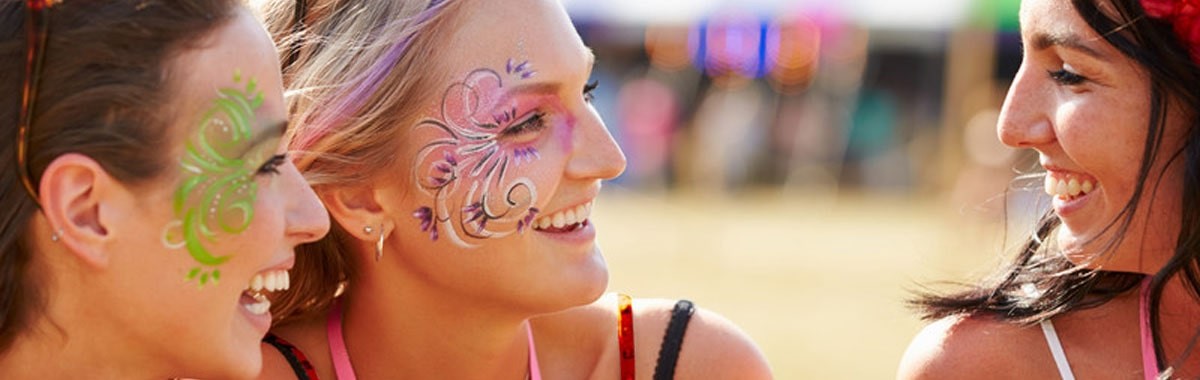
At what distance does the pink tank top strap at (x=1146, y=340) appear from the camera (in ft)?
10.6

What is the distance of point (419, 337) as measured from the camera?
11.5ft

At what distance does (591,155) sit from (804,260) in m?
11.1

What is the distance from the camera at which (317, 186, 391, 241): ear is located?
3.37 metres

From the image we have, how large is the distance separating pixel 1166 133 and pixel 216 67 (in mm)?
1746

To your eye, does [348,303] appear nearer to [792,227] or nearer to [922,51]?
[792,227]

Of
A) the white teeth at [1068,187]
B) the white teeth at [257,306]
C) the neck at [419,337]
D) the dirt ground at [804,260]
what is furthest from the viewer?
the dirt ground at [804,260]

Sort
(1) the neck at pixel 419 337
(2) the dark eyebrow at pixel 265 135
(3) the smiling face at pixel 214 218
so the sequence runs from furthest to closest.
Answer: (1) the neck at pixel 419 337 → (2) the dark eyebrow at pixel 265 135 → (3) the smiling face at pixel 214 218

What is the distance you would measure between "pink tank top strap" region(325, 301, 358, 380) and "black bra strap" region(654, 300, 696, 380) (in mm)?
673

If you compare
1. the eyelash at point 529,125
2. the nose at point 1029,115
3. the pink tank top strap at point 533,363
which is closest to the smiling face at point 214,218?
the eyelash at point 529,125

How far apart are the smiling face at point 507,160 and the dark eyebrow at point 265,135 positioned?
543 mm

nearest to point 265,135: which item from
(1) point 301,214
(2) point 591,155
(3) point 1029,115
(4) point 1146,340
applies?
(1) point 301,214

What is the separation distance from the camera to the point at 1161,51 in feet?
9.73

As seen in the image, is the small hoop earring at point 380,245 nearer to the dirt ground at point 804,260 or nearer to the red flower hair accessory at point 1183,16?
the red flower hair accessory at point 1183,16

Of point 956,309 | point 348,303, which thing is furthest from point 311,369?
point 956,309
